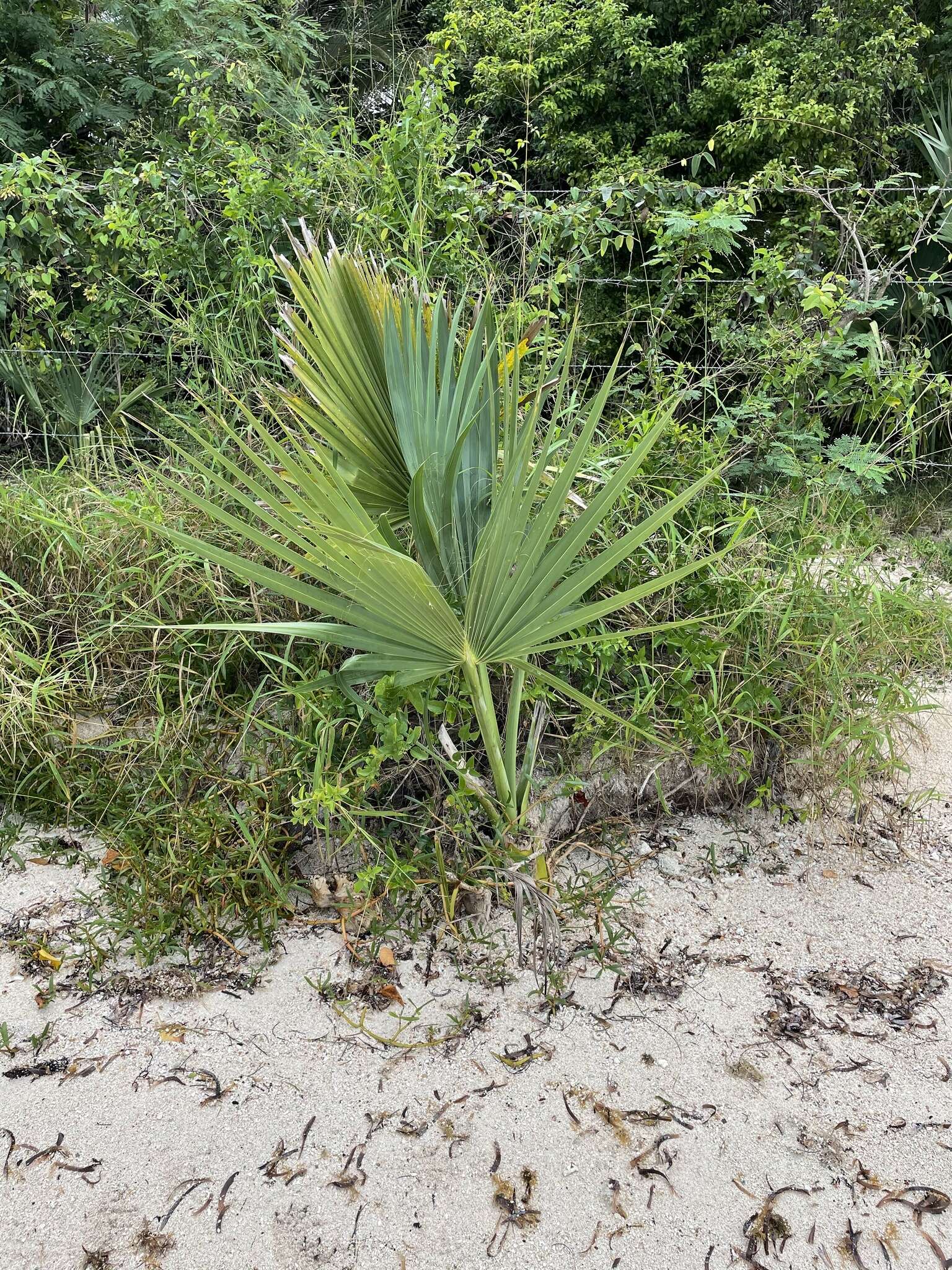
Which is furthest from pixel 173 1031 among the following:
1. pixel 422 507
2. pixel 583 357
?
pixel 583 357

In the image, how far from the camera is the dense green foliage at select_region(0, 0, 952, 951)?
209cm

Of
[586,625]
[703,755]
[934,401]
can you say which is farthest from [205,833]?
[934,401]

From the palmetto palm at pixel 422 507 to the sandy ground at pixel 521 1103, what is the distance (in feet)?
1.60

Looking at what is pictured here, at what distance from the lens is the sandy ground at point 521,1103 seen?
4.50 ft

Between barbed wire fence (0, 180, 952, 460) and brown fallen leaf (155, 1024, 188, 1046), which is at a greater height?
barbed wire fence (0, 180, 952, 460)

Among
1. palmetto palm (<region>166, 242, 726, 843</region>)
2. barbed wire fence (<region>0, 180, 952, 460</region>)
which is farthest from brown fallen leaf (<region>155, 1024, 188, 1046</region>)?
barbed wire fence (<region>0, 180, 952, 460</region>)

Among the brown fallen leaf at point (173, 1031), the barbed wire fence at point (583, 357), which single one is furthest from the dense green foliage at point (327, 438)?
the brown fallen leaf at point (173, 1031)

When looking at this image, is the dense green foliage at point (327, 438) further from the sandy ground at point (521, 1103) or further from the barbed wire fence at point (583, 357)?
the sandy ground at point (521, 1103)

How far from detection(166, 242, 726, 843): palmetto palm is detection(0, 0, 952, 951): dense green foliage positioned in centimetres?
5

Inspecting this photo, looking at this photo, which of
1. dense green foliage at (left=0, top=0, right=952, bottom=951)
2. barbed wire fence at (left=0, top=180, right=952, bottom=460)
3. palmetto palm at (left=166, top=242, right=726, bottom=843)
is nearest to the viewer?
palmetto palm at (left=166, top=242, right=726, bottom=843)

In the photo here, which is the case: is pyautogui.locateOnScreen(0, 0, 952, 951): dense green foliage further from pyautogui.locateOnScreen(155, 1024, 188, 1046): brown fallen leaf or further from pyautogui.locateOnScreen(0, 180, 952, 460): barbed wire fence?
pyautogui.locateOnScreen(155, 1024, 188, 1046): brown fallen leaf

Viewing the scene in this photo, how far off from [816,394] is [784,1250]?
2.46 m

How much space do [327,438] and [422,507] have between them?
39 cm

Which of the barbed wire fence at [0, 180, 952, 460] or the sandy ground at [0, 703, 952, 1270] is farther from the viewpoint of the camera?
the barbed wire fence at [0, 180, 952, 460]
